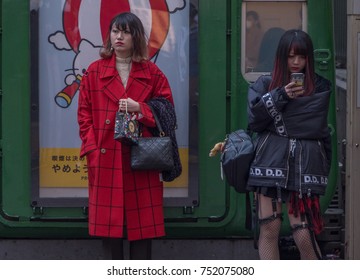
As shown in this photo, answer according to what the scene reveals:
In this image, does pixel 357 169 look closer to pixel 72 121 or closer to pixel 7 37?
pixel 72 121

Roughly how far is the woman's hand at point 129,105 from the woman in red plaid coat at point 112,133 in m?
0.07

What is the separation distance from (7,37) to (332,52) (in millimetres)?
2126

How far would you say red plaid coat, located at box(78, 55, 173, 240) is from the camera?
5957mm

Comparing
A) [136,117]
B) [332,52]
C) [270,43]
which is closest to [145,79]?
[136,117]

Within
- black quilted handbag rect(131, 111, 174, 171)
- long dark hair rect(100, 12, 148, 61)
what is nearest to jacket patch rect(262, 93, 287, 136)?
black quilted handbag rect(131, 111, 174, 171)

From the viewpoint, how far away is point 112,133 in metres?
5.97

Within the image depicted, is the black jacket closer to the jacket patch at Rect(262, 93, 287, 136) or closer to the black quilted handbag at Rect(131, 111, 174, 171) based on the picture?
the jacket patch at Rect(262, 93, 287, 136)

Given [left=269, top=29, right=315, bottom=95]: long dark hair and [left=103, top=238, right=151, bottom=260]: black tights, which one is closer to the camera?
[left=269, top=29, right=315, bottom=95]: long dark hair

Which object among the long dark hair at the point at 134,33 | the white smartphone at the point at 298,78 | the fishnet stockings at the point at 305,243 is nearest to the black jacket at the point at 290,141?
the white smartphone at the point at 298,78

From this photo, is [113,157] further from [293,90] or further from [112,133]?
[293,90]

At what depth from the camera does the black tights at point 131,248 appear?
6.11m

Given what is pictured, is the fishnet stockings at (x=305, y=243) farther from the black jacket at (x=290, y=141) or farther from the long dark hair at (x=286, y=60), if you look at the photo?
the long dark hair at (x=286, y=60)

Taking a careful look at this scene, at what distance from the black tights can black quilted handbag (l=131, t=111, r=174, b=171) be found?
0.54 meters

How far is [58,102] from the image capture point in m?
6.29
